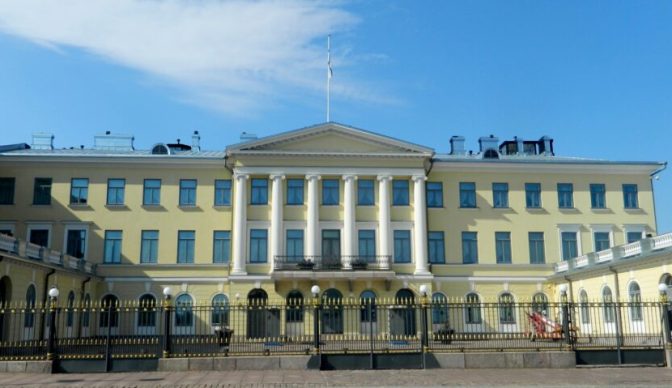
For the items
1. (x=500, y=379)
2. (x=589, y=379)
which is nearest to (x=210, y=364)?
(x=500, y=379)

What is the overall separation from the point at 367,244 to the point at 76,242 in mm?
17370

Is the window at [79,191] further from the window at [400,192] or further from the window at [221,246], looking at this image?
the window at [400,192]

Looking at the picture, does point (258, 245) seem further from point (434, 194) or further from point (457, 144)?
point (457, 144)

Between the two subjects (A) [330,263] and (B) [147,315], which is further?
(A) [330,263]

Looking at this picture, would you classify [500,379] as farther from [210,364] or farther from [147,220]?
[147,220]

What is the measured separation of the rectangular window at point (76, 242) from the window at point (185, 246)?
558cm

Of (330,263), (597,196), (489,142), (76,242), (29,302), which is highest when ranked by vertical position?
(489,142)

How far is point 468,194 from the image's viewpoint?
137 ft

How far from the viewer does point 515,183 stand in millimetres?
41844

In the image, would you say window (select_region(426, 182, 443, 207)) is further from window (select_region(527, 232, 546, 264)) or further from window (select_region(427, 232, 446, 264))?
window (select_region(527, 232, 546, 264))

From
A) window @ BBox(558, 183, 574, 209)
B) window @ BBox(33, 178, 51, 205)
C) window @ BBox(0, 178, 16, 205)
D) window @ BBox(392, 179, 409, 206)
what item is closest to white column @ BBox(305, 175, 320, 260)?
window @ BBox(392, 179, 409, 206)

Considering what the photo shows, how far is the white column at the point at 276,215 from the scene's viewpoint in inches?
1531

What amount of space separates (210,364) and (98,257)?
70.2 feet

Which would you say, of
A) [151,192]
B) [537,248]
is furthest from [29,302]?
[537,248]
